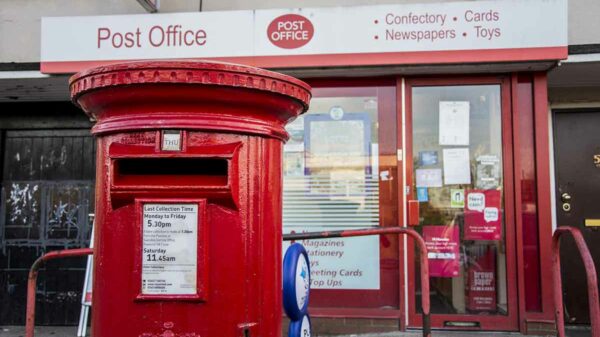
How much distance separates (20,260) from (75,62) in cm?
269

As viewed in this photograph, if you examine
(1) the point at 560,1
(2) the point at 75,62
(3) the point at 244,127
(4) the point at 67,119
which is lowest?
(3) the point at 244,127

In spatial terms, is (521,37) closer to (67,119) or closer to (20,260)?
(67,119)

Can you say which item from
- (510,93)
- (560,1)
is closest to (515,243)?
(510,93)

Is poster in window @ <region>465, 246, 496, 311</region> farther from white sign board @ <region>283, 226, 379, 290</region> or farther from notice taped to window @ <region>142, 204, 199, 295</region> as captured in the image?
notice taped to window @ <region>142, 204, 199, 295</region>

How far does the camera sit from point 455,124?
5.29 m

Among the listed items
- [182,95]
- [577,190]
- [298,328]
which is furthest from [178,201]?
[577,190]

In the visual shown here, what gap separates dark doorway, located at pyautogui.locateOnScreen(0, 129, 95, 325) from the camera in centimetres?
610

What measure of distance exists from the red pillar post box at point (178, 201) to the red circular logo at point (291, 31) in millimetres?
3257

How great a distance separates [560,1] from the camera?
4.74 m

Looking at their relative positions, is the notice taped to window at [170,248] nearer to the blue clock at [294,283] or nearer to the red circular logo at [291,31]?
the blue clock at [294,283]

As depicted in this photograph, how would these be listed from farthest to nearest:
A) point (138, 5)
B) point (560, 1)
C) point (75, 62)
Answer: point (138, 5) → point (75, 62) → point (560, 1)

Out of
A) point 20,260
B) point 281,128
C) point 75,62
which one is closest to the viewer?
point 281,128

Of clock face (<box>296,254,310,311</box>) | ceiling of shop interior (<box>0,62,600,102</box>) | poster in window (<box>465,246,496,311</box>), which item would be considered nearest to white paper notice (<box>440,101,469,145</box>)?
ceiling of shop interior (<box>0,62,600,102</box>)

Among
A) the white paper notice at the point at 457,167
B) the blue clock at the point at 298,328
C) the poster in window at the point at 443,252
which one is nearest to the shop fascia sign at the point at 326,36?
the white paper notice at the point at 457,167
